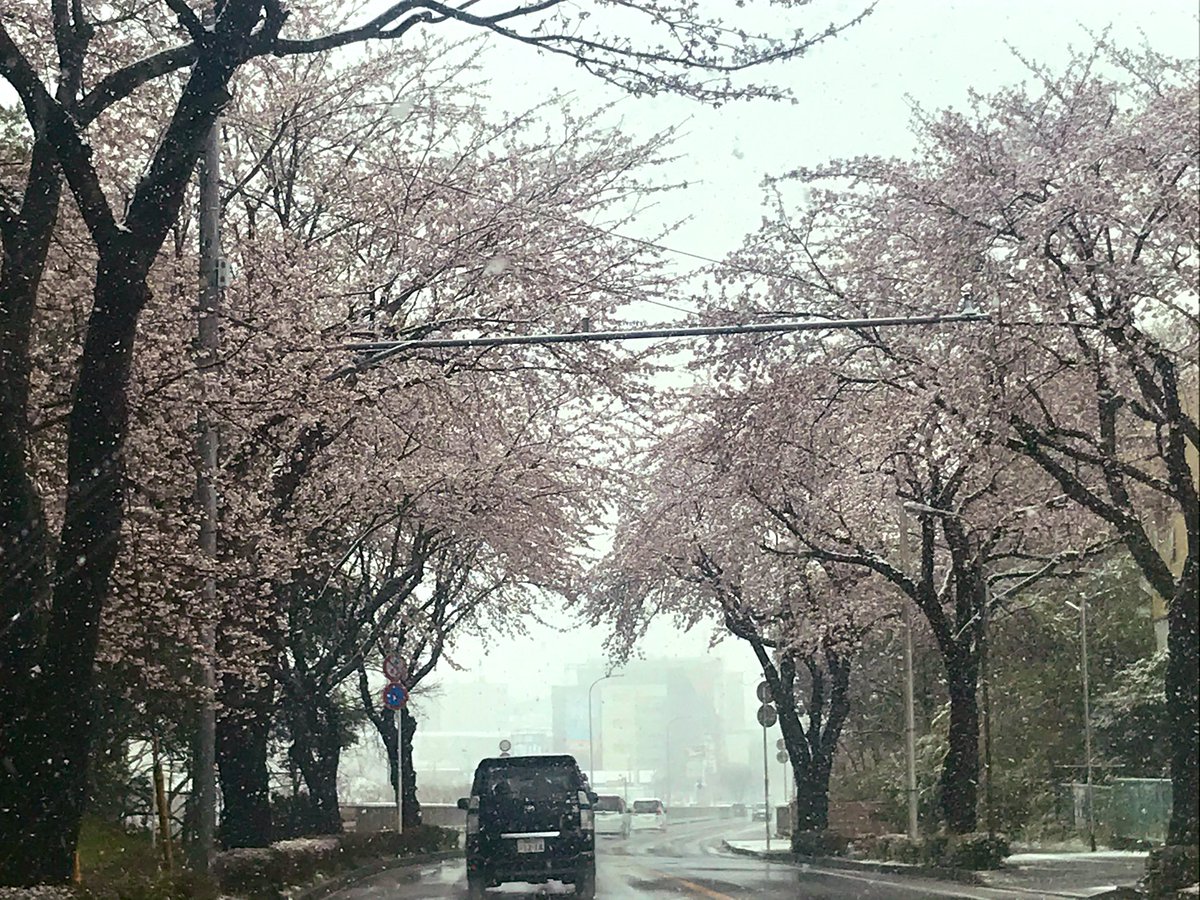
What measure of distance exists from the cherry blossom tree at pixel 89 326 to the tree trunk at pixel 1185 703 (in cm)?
731

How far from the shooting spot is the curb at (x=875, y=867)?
21.5 m

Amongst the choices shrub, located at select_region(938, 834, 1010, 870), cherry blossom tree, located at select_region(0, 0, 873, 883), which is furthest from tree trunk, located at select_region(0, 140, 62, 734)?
shrub, located at select_region(938, 834, 1010, 870)

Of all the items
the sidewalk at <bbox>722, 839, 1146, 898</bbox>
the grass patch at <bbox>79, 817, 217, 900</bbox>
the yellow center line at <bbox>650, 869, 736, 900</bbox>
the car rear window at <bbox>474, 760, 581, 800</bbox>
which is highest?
the car rear window at <bbox>474, 760, 581, 800</bbox>

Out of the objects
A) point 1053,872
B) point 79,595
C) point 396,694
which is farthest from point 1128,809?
point 79,595

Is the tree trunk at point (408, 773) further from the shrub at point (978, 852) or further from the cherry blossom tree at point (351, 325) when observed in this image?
the shrub at point (978, 852)

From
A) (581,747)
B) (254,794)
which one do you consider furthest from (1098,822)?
(581,747)

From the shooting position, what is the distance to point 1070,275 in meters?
16.0

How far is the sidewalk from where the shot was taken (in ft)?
58.4

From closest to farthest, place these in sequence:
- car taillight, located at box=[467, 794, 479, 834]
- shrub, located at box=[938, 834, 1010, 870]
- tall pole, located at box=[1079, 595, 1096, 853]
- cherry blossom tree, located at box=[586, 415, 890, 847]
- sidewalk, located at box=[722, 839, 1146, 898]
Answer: sidewalk, located at box=[722, 839, 1146, 898] < car taillight, located at box=[467, 794, 479, 834] < shrub, located at box=[938, 834, 1010, 870] < cherry blossom tree, located at box=[586, 415, 890, 847] < tall pole, located at box=[1079, 595, 1096, 853]

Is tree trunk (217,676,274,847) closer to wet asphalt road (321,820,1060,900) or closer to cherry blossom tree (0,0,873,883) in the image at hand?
wet asphalt road (321,820,1060,900)

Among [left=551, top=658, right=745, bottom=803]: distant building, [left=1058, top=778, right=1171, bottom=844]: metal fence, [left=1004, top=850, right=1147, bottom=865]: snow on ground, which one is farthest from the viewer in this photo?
[left=551, top=658, right=745, bottom=803]: distant building

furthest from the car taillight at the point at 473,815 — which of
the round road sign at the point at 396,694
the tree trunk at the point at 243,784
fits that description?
the round road sign at the point at 396,694

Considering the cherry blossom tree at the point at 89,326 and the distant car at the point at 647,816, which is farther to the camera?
the distant car at the point at 647,816

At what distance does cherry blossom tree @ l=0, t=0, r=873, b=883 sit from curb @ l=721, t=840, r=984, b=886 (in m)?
13.2
